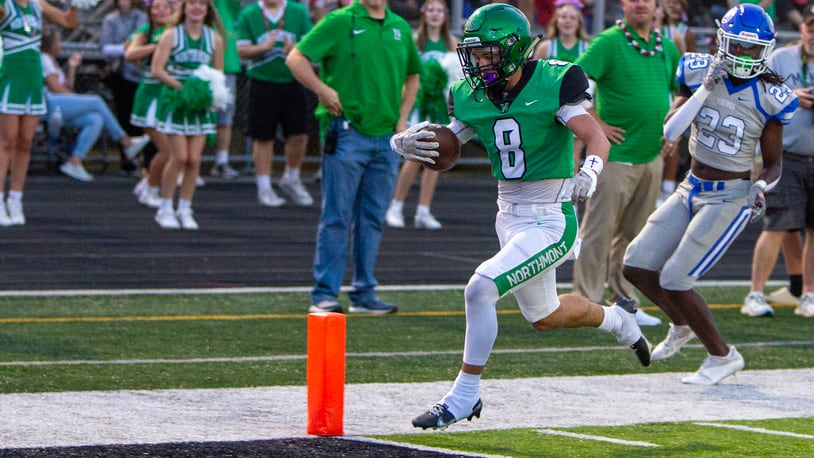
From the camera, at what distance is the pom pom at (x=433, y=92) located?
1450cm

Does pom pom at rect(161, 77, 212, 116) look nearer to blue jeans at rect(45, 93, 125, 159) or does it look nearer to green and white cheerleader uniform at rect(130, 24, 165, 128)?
green and white cheerleader uniform at rect(130, 24, 165, 128)

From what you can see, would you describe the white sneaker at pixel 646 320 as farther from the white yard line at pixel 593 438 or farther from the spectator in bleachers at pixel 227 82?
the spectator in bleachers at pixel 227 82

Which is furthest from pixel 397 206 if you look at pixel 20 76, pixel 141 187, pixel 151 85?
pixel 20 76

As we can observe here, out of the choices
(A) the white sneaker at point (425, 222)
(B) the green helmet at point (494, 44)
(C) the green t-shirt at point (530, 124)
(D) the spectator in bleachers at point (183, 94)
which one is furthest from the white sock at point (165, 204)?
(B) the green helmet at point (494, 44)

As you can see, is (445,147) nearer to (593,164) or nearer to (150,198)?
(593,164)

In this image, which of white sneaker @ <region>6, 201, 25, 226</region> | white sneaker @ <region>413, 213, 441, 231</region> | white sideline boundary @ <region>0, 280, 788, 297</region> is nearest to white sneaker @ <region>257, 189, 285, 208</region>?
white sneaker @ <region>413, 213, 441, 231</region>

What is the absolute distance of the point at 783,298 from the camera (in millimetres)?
11109

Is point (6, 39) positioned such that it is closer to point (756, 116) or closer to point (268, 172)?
point (268, 172)

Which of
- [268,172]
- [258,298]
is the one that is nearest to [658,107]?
[258,298]

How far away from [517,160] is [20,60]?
24.5 feet

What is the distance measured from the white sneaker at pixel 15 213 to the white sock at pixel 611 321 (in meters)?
7.85

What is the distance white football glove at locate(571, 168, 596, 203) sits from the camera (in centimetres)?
621

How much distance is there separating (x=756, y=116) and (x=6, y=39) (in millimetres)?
7306

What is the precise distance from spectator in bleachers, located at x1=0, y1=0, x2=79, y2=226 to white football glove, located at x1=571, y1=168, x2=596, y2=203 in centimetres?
772
